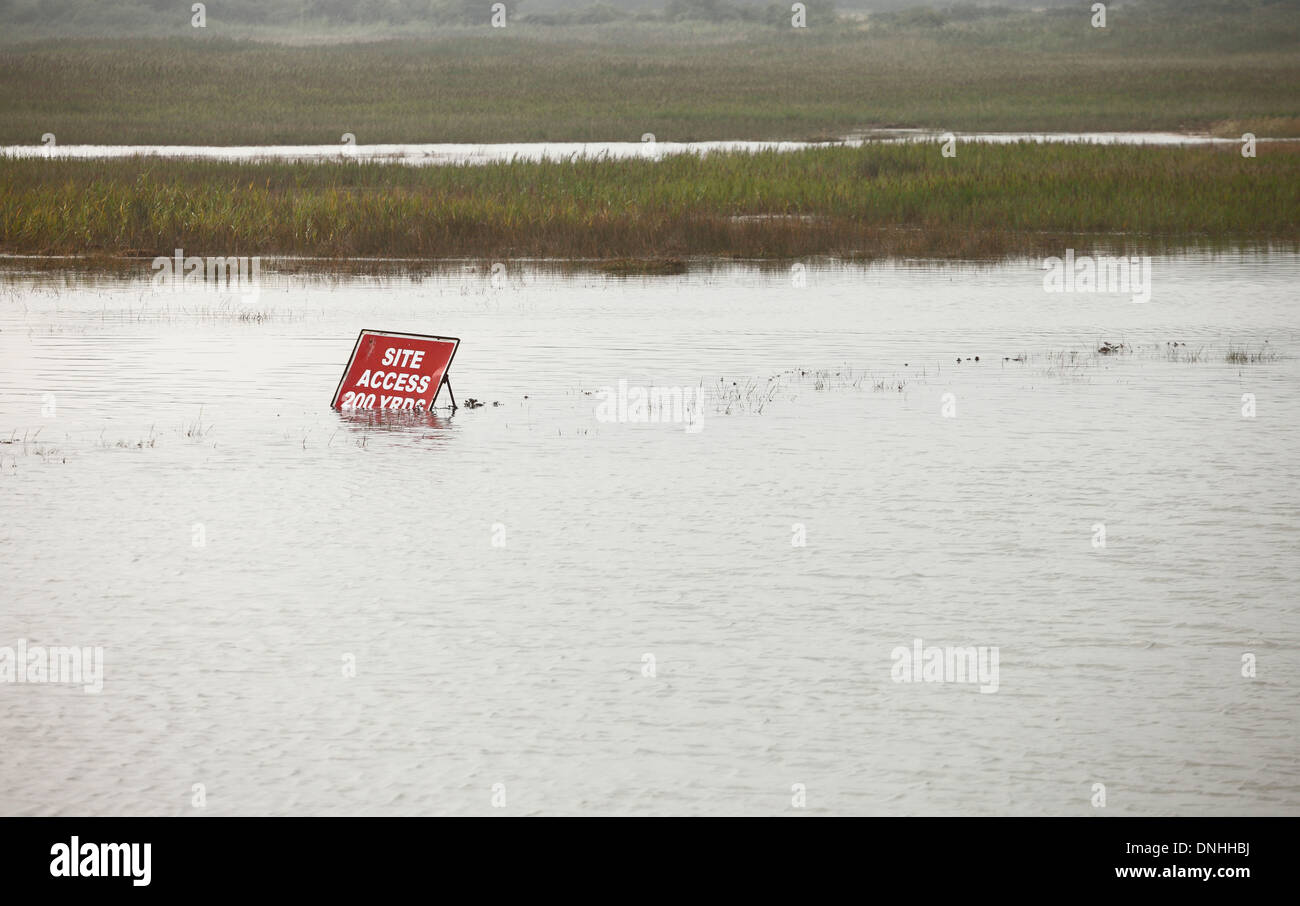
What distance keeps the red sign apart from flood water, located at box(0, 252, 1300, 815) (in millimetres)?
348

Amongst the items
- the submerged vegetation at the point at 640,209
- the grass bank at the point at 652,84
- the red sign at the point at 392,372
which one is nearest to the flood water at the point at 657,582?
the red sign at the point at 392,372

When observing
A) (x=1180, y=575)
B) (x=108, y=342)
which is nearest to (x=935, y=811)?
(x=1180, y=575)

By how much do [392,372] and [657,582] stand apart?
8.76 m

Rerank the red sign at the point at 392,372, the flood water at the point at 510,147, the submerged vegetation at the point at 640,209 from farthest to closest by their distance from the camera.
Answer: the flood water at the point at 510,147
the submerged vegetation at the point at 640,209
the red sign at the point at 392,372

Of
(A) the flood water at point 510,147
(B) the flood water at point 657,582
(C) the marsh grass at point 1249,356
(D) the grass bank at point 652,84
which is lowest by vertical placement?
(B) the flood water at point 657,582

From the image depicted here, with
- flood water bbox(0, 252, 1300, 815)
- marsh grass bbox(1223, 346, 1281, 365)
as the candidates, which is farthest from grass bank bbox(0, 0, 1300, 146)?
flood water bbox(0, 252, 1300, 815)

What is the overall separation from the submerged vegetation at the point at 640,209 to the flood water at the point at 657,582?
560 inches

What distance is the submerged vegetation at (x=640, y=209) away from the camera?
3953 centimetres

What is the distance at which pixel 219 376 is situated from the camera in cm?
2303

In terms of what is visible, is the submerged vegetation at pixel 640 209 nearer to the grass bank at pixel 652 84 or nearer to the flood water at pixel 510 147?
the flood water at pixel 510 147

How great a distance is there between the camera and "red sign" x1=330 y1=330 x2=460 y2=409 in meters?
20.3

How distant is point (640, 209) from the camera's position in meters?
42.2

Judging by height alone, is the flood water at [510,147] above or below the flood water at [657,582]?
above
